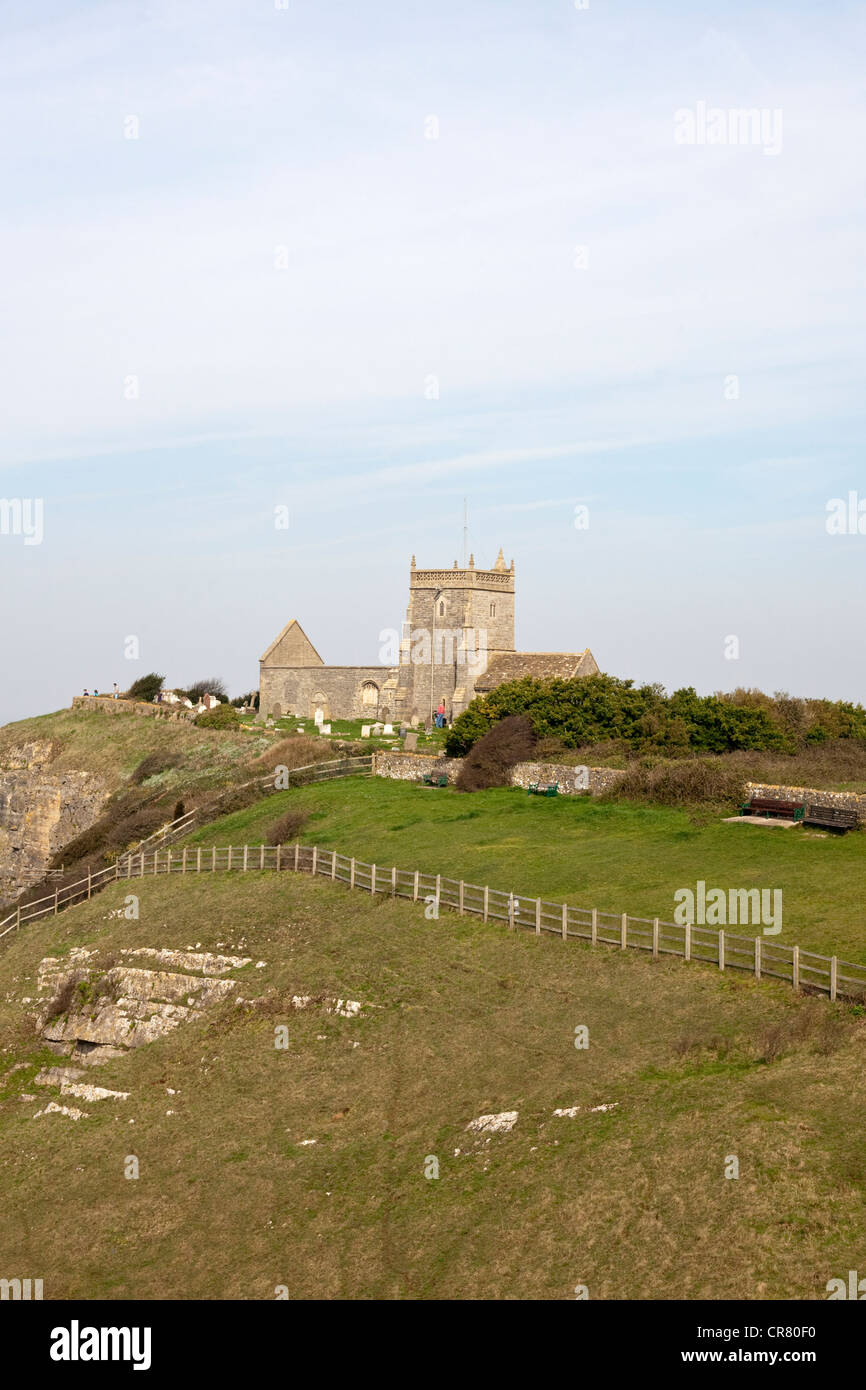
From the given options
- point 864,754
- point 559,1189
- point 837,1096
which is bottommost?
point 559,1189

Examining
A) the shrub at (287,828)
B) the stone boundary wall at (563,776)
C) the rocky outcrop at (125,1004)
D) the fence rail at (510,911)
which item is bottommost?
the rocky outcrop at (125,1004)

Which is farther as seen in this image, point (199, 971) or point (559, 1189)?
point (199, 971)

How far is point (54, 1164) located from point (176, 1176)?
132 inches

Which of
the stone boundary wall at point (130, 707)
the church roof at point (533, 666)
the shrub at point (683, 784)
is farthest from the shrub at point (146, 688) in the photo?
the shrub at point (683, 784)

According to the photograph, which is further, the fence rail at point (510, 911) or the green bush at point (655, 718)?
the green bush at point (655, 718)

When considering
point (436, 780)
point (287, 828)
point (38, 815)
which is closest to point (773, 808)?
point (287, 828)

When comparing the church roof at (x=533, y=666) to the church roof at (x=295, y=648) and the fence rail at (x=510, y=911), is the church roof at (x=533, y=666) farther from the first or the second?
the fence rail at (x=510, y=911)

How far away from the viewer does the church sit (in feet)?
252

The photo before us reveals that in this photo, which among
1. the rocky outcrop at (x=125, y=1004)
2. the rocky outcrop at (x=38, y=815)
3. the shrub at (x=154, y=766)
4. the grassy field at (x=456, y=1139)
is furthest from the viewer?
the rocky outcrop at (x=38, y=815)

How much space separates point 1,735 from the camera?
87625 millimetres

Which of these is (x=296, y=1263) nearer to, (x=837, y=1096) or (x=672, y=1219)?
(x=672, y=1219)

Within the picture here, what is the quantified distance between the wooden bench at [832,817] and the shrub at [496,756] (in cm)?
1478

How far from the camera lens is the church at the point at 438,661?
76.8 metres
